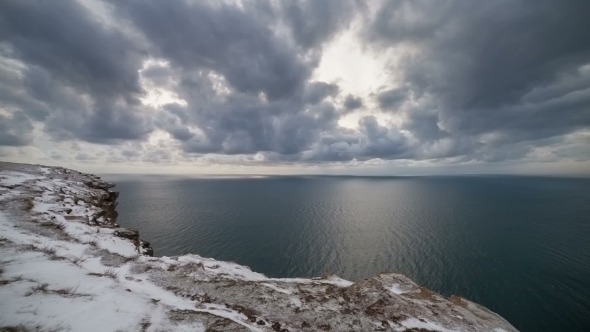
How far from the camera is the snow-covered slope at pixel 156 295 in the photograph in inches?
336

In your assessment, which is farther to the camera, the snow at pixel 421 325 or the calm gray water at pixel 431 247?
the calm gray water at pixel 431 247

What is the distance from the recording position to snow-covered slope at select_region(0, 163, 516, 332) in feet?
28.0

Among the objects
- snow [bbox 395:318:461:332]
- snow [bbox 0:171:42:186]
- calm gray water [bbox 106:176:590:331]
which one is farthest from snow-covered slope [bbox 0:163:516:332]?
calm gray water [bbox 106:176:590:331]

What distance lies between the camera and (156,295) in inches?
460

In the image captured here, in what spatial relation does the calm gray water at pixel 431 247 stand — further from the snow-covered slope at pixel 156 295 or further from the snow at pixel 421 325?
the snow at pixel 421 325

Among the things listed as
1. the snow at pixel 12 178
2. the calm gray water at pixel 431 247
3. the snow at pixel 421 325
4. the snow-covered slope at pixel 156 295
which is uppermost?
the snow at pixel 12 178

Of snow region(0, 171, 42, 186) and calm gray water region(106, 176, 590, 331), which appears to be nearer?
snow region(0, 171, 42, 186)

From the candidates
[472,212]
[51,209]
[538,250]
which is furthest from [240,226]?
[472,212]

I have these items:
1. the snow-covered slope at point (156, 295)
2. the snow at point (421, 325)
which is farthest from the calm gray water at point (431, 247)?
the snow at point (421, 325)

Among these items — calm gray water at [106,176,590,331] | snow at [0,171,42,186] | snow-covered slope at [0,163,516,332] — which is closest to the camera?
snow-covered slope at [0,163,516,332]

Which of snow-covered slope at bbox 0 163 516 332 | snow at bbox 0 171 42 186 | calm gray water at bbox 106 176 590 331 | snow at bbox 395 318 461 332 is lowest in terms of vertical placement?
calm gray water at bbox 106 176 590 331

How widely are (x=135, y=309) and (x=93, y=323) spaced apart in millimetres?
1747

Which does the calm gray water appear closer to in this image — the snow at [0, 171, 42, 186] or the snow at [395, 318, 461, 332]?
the snow at [0, 171, 42, 186]

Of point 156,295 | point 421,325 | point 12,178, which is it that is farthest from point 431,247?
point 12,178
